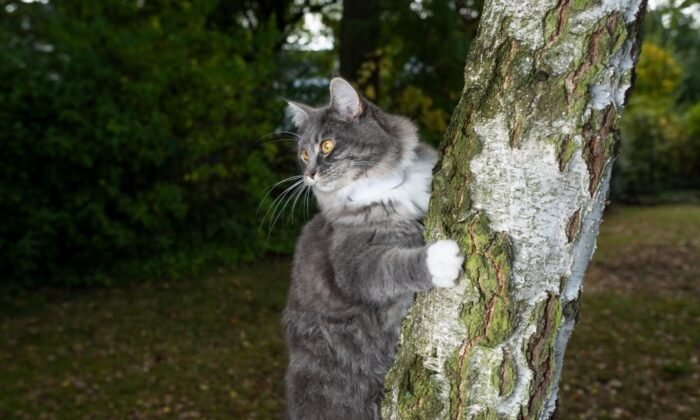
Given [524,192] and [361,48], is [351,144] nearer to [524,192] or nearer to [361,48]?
[524,192]

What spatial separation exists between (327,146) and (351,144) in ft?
0.36

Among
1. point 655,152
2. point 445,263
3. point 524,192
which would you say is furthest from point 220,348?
point 655,152

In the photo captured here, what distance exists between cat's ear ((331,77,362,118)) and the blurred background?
3061mm

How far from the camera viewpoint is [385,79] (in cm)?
799

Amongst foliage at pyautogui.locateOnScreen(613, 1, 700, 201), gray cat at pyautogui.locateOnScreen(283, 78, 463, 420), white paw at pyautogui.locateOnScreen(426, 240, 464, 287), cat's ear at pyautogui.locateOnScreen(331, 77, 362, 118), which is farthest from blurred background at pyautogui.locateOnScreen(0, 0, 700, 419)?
foliage at pyautogui.locateOnScreen(613, 1, 700, 201)

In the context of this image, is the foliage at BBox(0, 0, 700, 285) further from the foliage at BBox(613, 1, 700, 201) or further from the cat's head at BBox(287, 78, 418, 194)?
the foliage at BBox(613, 1, 700, 201)

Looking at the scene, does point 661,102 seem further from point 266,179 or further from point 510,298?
point 510,298

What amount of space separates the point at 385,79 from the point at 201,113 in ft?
7.81

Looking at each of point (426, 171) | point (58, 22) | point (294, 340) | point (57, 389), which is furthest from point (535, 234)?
point (58, 22)

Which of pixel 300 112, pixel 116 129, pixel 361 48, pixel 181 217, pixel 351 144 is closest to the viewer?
pixel 351 144

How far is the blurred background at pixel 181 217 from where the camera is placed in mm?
5469

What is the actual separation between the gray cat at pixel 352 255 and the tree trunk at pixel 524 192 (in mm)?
470

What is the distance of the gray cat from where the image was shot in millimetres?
2291

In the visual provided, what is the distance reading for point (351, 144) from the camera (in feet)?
8.41
